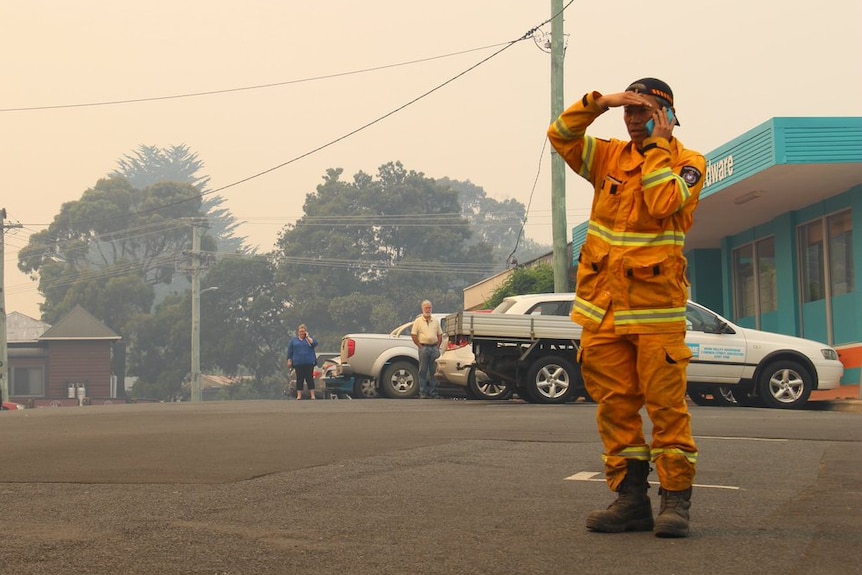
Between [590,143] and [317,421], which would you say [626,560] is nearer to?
[590,143]

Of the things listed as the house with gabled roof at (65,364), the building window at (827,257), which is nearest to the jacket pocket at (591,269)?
the building window at (827,257)

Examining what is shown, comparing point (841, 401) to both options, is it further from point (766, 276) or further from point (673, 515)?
point (673, 515)

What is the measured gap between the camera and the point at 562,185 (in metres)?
26.4

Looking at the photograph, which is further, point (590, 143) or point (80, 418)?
point (80, 418)

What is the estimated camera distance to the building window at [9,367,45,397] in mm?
69375

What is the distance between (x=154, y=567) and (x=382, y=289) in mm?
71266

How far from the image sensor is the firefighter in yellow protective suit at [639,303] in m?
5.54

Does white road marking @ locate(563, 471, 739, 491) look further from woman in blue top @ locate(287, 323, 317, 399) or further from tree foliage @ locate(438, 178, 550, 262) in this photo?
tree foliage @ locate(438, 178, 550, 262)

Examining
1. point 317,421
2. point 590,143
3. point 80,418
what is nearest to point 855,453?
point 590,143

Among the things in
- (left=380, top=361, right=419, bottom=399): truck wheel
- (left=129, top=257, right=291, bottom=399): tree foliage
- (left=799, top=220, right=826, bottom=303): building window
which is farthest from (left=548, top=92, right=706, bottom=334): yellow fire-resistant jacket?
(left=129, top=257, right=291, bottom=399): tree foliage

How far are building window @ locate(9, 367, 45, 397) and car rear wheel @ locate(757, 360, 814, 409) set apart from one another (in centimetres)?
5642

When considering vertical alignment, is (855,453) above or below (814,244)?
below

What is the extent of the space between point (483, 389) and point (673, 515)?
1518cm

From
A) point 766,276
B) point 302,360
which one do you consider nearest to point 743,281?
point 766,276
